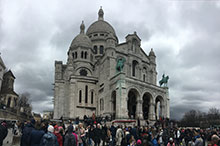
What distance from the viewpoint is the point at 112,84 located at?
3303 cm

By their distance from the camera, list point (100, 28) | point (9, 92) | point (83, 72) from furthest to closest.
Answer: point (100, 28)
point (9, 92)
point (83, 72)

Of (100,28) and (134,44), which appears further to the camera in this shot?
(100,28)

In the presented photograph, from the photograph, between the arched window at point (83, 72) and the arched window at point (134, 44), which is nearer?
the arched window at point (134, 44)

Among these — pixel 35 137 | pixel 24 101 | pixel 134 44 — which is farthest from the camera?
pixel 24 101

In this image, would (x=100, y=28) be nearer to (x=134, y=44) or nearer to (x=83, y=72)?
(x=83, y=72)

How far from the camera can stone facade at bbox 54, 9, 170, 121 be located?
103 ft

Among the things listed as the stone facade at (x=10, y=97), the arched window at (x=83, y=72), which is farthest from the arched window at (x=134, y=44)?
the stone facade at (x=10, y=97)

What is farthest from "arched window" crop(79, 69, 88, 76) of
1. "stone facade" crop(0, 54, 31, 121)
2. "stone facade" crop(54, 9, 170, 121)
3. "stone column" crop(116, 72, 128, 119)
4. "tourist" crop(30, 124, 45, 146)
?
"tourist" crop(30, 124, 45, 146)

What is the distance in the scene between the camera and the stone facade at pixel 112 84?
3127 centimetres

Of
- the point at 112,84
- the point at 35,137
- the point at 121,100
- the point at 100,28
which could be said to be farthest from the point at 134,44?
the point at 35,137

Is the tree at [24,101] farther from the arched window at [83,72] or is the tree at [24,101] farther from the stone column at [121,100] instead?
the stone column at [121,100]

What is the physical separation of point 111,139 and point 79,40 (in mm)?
36553

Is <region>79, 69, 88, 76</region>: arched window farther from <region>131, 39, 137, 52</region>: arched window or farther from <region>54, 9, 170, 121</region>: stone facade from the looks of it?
<region>131, 39, 137, 52</region>: arched window

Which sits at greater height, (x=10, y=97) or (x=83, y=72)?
(x=83, y=72)
